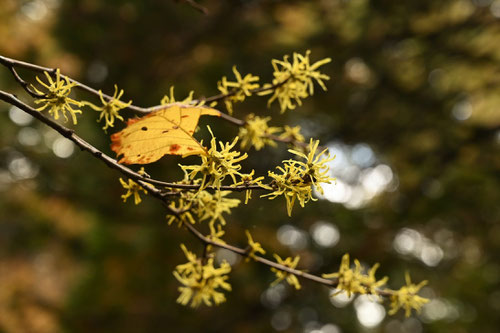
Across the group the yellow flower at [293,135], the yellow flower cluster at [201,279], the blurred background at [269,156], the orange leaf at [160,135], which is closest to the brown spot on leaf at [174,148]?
the orange leaf at [160,135]

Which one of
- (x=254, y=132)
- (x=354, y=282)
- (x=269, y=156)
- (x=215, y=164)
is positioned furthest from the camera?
(x=269, y=156)

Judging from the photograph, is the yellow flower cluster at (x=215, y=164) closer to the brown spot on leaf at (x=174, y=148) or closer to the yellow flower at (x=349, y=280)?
the brown spot on leaf at (x=174, y=148)

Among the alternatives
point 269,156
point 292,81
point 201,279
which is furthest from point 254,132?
point 269,156

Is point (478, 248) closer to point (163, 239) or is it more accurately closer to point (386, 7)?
point (386, 7)

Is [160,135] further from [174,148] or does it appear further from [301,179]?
[301,179]

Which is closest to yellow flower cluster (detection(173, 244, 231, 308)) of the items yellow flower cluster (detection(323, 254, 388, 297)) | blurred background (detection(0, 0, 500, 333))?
yellow flower cluster (detection(323, 254, 388, 297))
